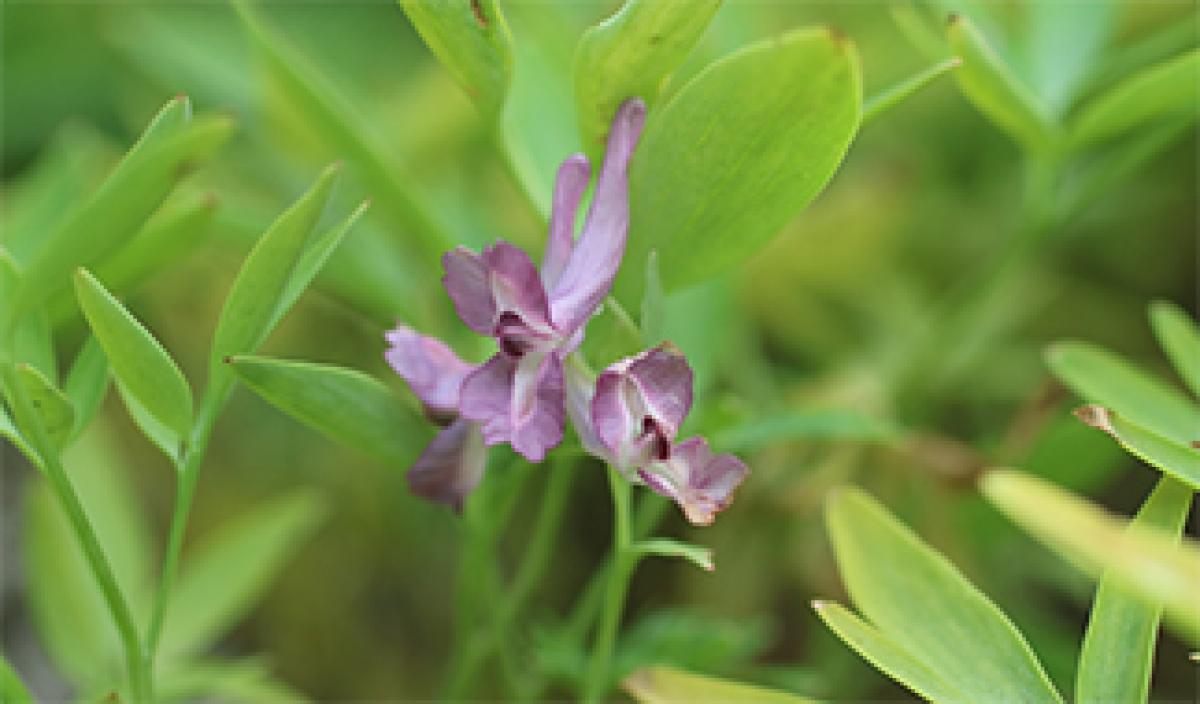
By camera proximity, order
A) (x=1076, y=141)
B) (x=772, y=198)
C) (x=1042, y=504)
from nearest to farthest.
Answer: (x=1042, y=504)
(x=772, y=198)
(x=1076, y=141)

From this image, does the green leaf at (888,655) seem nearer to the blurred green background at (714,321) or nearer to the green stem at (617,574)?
the green stem at (617,574)

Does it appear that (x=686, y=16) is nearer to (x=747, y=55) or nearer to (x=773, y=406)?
(x=747, y=55)

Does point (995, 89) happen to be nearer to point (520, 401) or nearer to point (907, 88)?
point (907, 88)

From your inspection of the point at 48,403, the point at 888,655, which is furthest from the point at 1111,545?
the point at 48,403

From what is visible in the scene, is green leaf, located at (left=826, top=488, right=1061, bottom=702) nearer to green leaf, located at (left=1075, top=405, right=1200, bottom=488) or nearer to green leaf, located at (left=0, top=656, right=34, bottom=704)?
green leaf, located at (left=1075, top=405, right=1200, bottom=488)

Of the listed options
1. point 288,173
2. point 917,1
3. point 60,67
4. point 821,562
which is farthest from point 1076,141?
point 60,67
